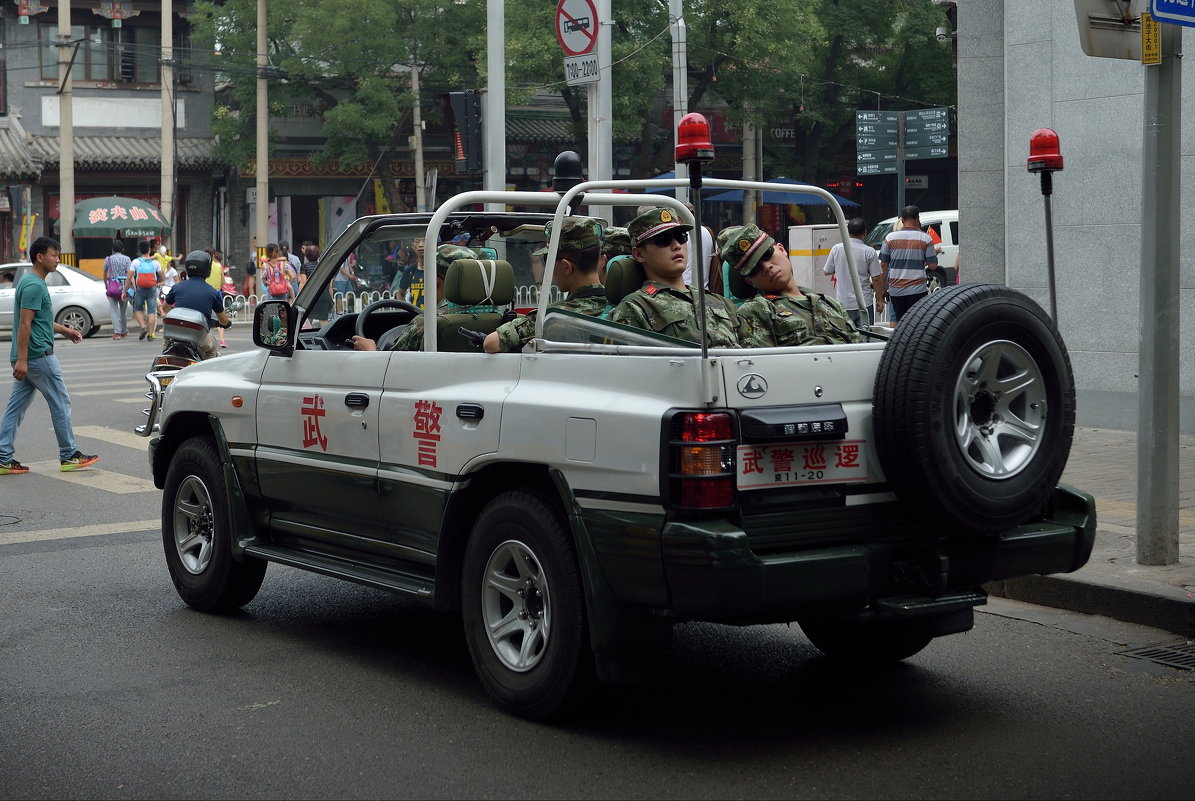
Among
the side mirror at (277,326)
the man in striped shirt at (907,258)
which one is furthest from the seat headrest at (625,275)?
the man in striped shirt at (907,258)

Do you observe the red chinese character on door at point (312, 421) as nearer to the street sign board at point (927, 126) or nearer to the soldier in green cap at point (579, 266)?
the soldier in green cap at point (579, 266)

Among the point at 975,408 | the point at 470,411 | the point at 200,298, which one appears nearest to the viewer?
the point at 975,408

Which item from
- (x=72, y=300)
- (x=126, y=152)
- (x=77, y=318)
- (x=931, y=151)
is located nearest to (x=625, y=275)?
(x=72, y=300)

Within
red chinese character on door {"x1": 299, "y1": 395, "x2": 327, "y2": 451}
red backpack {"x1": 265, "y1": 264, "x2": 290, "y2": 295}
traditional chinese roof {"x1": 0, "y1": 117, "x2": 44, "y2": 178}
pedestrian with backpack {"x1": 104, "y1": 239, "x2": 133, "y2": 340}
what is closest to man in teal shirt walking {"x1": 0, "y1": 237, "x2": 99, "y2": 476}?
red chinese character on door {"x1": 299, "y1": 395, "x2": 327, "y2": 451}

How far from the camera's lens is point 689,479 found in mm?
4285

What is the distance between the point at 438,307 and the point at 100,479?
6224 millimetres

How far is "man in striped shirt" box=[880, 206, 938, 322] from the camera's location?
1461 cm

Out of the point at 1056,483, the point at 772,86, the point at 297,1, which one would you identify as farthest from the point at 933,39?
the point at 1056,483

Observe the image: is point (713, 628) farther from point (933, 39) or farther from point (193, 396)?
point (933, 39)

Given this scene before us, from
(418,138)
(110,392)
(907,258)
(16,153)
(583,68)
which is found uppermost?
(418,138)

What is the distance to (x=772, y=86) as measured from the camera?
124 feet

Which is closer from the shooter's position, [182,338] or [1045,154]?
[1045,154]

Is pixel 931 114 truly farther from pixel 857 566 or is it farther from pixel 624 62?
pixel 857 566

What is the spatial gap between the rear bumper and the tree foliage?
3054 centimetres
